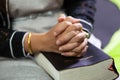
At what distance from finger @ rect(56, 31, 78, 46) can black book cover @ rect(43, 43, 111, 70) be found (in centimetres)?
4

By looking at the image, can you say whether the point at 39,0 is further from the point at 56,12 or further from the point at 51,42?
the point at 51,42

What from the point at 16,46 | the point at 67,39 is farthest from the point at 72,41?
the point at 16,46

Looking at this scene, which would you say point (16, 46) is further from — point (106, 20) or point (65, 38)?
point (106, 20)

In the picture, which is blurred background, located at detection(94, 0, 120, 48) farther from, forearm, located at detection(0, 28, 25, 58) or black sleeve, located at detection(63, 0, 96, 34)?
forearm, located at detection(0, 28, 25, 58)

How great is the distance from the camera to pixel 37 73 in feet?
2.28

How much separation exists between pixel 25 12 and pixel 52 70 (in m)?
0.25

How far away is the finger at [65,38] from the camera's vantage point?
711 millimetres

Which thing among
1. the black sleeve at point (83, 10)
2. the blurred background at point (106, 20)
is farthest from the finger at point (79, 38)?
the blurred background at point (106, 20)

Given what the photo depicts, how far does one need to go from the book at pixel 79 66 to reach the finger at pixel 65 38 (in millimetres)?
36

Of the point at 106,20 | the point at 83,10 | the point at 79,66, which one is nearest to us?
the point at 79,66

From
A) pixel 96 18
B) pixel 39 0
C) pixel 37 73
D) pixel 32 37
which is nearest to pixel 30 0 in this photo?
pixel 39 0

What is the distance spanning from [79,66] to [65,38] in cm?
8

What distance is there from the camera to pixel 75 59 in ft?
2.36

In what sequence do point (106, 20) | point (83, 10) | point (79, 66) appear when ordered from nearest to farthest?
point (79, 66)
point (83, 10)
point (106, 20)
